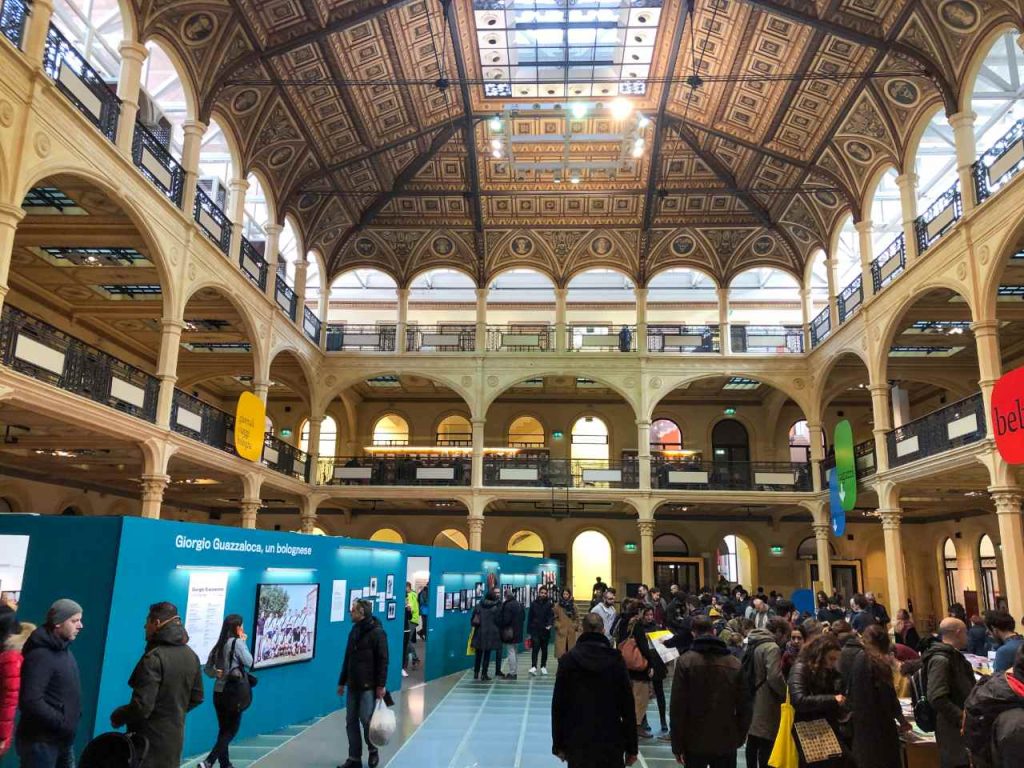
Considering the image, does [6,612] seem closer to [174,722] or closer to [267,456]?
[174,722]

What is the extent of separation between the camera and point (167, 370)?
1435 cm

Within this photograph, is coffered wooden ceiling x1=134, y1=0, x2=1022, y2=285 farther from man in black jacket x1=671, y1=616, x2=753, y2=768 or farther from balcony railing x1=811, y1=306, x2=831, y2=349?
man in black jacket x1=671, y1=616, x2=753, y2=768

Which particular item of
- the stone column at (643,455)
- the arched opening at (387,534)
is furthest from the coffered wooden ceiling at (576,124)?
the arched opening at (387,534)

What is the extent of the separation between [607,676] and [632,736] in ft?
1.36

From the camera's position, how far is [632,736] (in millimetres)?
4727

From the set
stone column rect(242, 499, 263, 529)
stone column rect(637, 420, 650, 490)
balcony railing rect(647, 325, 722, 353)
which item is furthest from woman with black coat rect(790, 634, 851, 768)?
balcony railing rect(647, 325, 722, 353)

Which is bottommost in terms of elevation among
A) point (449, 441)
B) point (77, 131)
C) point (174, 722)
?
point (174, 722)

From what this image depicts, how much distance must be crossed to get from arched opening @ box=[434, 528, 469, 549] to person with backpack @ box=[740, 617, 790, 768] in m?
22.1

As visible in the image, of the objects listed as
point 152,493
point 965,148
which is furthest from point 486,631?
point 965,148

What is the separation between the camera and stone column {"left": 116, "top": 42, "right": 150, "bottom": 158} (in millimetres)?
12586

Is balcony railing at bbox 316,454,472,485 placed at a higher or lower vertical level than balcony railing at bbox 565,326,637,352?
lower

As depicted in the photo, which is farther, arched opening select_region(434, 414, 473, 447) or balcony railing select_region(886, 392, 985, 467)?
arched opening select_region(434, 414, 473, 447)

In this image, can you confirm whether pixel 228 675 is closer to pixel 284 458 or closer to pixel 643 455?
pixel 284 458

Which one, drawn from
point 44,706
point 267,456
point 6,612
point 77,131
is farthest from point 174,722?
point 267,456
